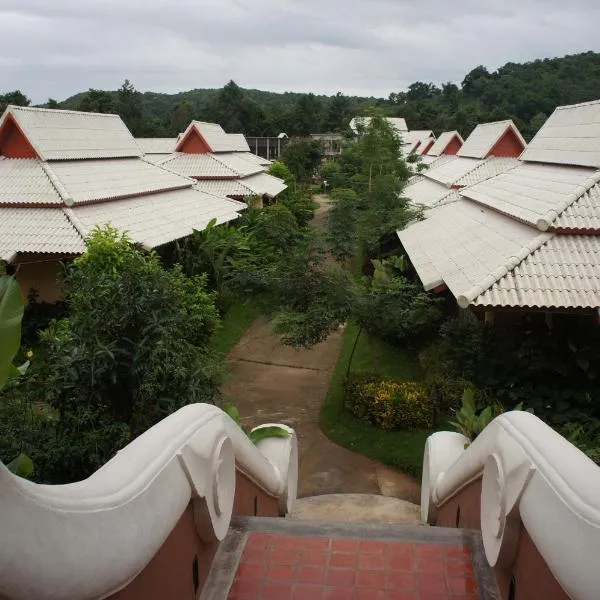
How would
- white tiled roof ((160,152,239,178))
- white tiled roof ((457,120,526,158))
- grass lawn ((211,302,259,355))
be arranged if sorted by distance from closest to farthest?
grass lawn ((211,302,259,355)) → white tiled roof ((457,120,526,158)) → white tiled roof ((160,152,239,178))

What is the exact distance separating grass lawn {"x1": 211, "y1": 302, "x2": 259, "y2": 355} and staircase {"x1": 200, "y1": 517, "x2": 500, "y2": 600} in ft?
28.4

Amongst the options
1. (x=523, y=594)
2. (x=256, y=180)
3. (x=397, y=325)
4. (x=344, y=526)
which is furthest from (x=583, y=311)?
(x=256, y=180)

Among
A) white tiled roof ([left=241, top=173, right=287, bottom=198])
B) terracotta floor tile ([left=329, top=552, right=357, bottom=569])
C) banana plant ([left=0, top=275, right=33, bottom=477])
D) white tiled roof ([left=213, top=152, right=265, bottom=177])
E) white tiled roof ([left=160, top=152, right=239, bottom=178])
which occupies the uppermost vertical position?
banana plant ([left=0, top=275, right=33, bottom=477])

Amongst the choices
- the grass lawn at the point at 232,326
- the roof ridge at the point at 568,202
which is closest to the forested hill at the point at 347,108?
the grass lawn at the point at 232,326

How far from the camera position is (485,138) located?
24.5 meters

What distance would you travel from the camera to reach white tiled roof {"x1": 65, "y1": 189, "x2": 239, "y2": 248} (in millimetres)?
13266

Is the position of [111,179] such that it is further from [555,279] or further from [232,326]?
[555,279]

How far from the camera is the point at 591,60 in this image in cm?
7688

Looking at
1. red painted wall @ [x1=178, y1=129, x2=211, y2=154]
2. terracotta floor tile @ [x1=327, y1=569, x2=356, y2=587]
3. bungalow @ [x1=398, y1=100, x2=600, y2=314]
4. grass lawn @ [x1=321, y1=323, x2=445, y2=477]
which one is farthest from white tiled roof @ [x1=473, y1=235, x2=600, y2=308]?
red painted wall @ [x1=178, y1=129, x2=211, y2=154]

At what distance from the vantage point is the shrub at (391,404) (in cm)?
934

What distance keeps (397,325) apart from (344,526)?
20.5ft

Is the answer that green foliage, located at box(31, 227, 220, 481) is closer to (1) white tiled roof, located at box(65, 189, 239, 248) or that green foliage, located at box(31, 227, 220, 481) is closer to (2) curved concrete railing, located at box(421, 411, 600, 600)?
(2) curved concrete railing, located at box(421, 411, 600, 600)

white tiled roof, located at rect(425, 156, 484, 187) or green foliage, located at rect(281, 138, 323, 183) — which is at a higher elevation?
white tiled roof, located at rect(425, 156, 484, 187)

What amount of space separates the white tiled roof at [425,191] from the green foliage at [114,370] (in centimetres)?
1490
